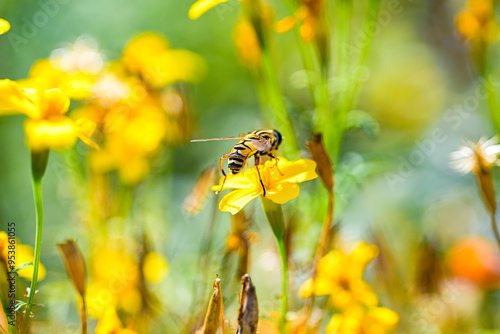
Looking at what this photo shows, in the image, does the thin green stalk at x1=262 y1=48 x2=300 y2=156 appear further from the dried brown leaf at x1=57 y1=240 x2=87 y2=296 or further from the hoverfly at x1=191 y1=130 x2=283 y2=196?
the dried brown leaf at x1=57 y1=240 x2=87 y2=296

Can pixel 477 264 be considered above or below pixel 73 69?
below

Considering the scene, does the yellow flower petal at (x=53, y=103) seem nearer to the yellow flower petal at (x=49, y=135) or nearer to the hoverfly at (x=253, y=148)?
the yellow flower petal at (x=49, y=135)

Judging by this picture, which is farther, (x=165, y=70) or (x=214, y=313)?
(x=165, y=70)

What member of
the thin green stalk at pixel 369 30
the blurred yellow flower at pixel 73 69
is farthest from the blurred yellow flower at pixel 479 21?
the blurred yellow flower at pixel 73 69

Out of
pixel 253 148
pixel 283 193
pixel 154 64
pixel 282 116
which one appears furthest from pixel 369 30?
pixel 154 64

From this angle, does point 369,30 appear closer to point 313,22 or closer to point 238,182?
point 313,22

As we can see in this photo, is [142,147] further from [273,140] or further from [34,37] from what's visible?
[34,37]
